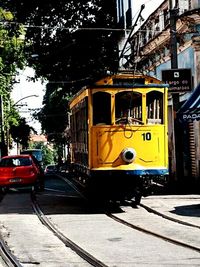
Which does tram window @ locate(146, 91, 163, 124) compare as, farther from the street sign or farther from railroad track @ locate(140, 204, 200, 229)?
the street sign

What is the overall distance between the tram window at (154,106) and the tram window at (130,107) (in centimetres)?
27

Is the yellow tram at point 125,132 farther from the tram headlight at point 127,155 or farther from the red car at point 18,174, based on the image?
the red car at point 18,174

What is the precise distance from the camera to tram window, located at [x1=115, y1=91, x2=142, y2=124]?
18.5 m

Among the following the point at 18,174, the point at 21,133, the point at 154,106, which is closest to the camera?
the point at 154,106

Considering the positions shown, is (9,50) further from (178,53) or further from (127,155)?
(127,155)

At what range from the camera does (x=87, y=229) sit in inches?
580

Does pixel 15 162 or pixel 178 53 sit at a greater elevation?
pixel 178 53

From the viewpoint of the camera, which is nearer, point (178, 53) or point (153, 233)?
point (153, 233)

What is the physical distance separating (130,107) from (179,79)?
4.87 meters

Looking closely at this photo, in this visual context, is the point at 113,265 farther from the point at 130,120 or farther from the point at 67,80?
the point at 67,80

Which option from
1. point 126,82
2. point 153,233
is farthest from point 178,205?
point 153,233

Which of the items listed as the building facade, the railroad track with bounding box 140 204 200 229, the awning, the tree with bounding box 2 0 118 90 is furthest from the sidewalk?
the tree with bounding box 2 0 118 90

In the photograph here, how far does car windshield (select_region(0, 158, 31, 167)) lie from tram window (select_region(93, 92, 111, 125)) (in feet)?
31.2

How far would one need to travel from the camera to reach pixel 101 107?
60.7 feet
